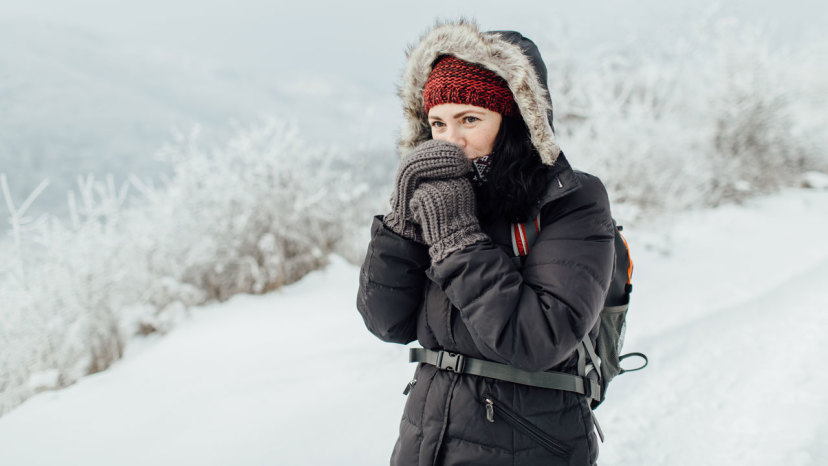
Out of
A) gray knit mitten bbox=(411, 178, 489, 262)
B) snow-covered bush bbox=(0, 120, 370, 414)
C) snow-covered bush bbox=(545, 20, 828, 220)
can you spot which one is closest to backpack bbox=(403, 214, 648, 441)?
gray knit mitten bbox=(411, 178, 489, 262)

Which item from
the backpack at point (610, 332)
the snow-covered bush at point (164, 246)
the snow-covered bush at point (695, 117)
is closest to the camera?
the backpack at point (610, 332)

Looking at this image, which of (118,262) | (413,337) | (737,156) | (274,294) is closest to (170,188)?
(118,262)

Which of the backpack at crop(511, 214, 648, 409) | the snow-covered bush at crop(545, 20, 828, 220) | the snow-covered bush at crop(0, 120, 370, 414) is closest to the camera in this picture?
the backpack at crop(511, 214, 648, 409)

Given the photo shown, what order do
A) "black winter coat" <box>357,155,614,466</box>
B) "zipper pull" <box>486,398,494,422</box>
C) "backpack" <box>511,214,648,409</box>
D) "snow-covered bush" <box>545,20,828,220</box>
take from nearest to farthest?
1. "black winter coat" <box>357,155,614,466</box>
2. "zipper pull" <box>486,398,494,422</box>
3. "backpack" <box>511,214,648,409</box>
4. "snow-covered bush" <box>545,20,828,220</box>

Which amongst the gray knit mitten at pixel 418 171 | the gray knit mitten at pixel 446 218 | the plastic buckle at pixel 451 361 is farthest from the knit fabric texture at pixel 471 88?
the plastic buckle at pixel 451 361

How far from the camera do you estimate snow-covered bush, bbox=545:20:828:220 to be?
300 inches

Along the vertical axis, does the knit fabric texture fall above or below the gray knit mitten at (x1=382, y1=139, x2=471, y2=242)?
above

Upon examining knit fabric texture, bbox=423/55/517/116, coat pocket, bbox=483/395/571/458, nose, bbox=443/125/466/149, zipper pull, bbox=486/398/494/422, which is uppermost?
knit fabric texture, bbox=423/55/517/116

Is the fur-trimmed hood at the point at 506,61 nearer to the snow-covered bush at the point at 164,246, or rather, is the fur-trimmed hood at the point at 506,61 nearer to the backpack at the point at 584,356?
the backpack at the point at 584,356

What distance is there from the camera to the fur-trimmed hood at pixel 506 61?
4.61 feet

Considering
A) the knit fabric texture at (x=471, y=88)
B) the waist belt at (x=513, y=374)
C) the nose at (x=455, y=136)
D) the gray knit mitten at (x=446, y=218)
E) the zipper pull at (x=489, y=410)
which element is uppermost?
the knit fabric texture at (x=471, y=88)

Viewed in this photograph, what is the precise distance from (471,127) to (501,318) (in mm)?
564

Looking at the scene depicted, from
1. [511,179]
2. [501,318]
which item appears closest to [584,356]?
[501,318]

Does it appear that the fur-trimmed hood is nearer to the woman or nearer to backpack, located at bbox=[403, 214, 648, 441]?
the woman
